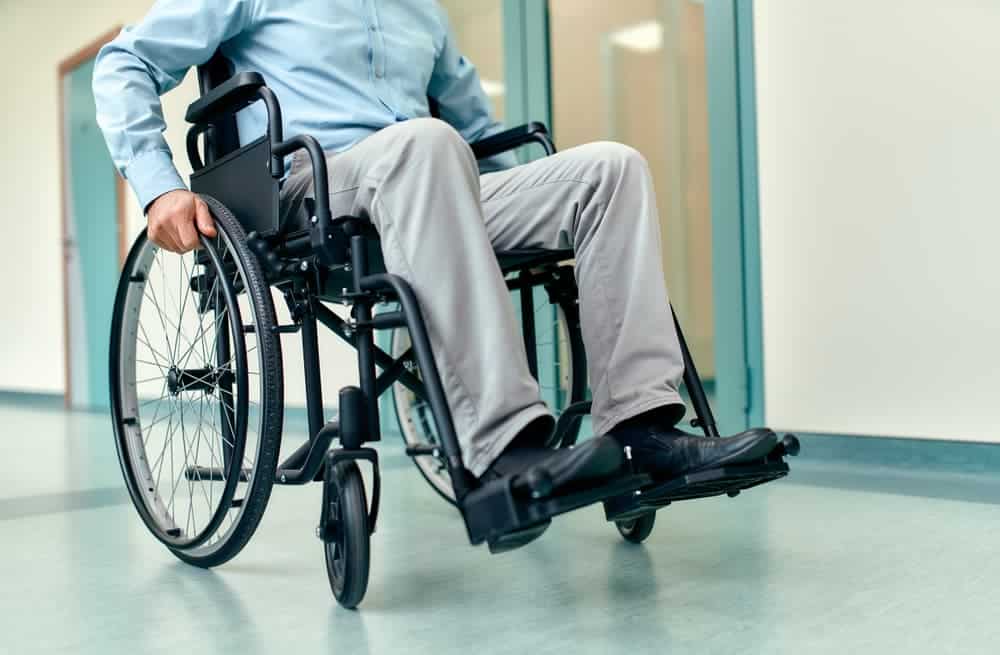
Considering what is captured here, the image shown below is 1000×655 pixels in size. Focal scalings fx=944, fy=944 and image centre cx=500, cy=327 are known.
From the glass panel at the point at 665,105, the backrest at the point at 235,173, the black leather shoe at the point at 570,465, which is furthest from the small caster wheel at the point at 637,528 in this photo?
the glass panel at the point at 665,105

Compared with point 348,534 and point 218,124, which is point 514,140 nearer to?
point 218,124

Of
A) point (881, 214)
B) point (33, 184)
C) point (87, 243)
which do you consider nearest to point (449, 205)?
point (881, 214)

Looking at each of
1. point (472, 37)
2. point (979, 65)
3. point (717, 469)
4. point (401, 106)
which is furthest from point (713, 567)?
point (472, 37)

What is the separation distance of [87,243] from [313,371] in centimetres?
459

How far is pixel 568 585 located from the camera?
4.06 feet

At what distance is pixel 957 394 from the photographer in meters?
1.94

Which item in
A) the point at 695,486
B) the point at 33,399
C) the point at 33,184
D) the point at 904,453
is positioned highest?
the point at 33,184

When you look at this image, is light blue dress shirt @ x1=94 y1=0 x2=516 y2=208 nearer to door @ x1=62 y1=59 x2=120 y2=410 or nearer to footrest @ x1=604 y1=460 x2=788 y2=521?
footrest @ x1=604 y1=460 x2=788 y2=521

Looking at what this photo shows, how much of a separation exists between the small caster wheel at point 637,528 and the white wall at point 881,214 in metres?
0.86

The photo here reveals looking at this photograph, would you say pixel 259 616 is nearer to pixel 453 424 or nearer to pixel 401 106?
pixel 453 424

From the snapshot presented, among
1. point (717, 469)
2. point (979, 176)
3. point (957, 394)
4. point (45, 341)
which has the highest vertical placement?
point (979, 176)

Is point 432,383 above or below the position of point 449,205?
below

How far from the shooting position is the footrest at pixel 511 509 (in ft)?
3.04

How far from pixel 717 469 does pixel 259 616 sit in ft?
1.90
